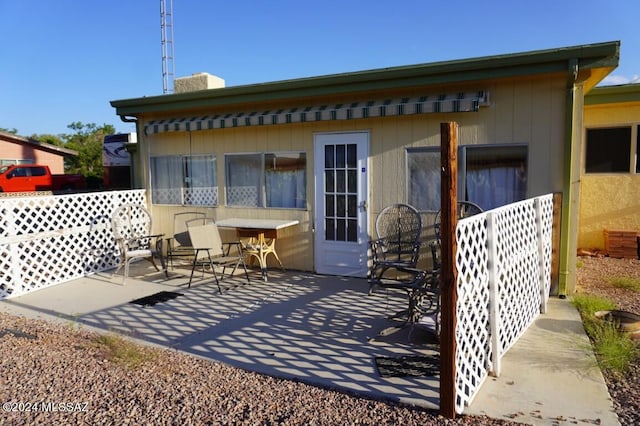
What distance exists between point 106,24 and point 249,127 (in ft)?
28.1

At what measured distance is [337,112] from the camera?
6.12m

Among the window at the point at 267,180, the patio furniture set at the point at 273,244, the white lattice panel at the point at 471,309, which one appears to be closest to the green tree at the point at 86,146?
the window at the point at 267,180

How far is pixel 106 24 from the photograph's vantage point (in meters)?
12.9

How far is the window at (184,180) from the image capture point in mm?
7672

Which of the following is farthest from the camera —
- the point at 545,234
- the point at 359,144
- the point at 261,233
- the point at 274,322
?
the point at 261,233

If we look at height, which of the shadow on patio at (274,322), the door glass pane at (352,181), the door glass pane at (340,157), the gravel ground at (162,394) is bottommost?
the gravel ground at (162,394)

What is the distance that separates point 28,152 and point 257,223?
20979mm

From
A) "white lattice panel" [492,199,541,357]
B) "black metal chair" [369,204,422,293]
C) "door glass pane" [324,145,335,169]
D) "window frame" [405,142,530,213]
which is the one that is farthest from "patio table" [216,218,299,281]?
"white lattice panel" [492,199,541,357]

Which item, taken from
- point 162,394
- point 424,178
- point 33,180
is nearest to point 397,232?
point 424,178

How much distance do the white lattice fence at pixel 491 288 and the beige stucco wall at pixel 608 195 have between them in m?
4.42

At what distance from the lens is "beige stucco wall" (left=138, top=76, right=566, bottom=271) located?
5.34 metres

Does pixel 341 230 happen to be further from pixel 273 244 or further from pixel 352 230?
pixel 273 244

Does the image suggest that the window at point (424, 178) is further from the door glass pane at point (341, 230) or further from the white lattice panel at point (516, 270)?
the white lattice panel at point (516, 270)

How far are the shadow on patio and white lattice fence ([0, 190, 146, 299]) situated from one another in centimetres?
30
